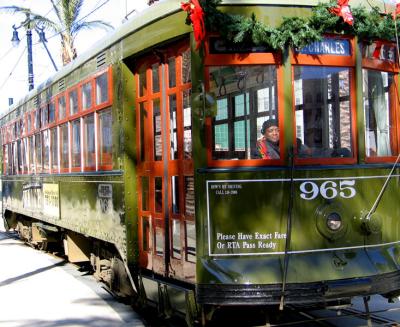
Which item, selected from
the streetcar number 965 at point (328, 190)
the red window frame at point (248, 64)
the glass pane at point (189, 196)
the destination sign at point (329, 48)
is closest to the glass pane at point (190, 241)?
the glass pane at point (189, 196)

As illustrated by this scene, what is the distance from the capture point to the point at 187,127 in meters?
5.14

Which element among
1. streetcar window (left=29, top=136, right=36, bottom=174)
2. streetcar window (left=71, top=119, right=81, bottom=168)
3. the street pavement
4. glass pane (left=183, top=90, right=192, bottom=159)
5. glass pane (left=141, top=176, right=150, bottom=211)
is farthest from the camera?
streetcar window (left=29, top=136, right=36, bottom=174)

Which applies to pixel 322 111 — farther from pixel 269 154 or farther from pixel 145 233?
pixel 145 233

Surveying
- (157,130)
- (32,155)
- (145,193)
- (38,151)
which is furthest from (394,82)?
(32,155)

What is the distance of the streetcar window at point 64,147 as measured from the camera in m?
8.45

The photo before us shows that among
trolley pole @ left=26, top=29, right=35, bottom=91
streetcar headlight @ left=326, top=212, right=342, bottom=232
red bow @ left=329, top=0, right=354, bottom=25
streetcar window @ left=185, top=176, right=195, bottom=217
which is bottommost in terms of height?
streetcar headlight @ left=326, top=212, right=342, bottom=232

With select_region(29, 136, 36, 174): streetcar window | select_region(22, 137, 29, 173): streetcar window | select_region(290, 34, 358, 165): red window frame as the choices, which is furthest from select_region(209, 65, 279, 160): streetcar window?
select_region(22, 137, 29, 173): streetcar window

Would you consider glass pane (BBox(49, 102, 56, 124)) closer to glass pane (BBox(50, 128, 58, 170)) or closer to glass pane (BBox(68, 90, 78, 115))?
glass pane (BBox(50, 128, 58, 170))

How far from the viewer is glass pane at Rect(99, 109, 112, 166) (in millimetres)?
6480

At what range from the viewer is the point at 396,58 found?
5352 millimetres

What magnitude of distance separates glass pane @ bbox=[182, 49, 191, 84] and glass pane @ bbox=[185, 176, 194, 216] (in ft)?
2.89

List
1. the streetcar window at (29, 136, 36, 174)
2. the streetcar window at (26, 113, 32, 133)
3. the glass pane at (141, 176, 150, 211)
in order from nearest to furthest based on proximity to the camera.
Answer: the glass pane at (141, 176, 150, 211) < the streetcar window at (29, 136, 36, 174) < the streetcar window at (26, 113, 32, 133)

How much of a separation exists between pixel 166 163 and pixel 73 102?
122 inches

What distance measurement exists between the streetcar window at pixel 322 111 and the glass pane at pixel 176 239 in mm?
Result: 1307
